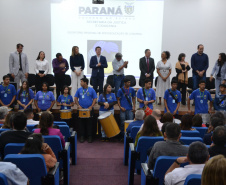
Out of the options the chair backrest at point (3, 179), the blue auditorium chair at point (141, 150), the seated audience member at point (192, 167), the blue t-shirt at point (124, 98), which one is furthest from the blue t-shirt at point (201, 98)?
the chair backrest at point (3, 179)

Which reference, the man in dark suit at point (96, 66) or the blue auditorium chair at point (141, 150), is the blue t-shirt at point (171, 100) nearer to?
the man in dark suit at point (96, 66)

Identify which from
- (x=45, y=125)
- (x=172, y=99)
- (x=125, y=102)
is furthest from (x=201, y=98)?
(x=45, y=125)

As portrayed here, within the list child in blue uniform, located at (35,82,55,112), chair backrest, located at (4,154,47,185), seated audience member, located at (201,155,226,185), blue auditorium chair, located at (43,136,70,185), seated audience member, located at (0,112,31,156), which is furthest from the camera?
child in blue uniform, located at (35,82,55,112)

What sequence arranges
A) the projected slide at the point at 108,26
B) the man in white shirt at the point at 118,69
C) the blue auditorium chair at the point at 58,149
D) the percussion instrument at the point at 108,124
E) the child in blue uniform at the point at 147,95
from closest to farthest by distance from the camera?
the blue auditorium chair at the point at 58,149, the percussion instrument at the point at 108,124, the child in blue uniform at the point at 147,95, the man in white shirt at the point at 118,69, the projected slide at the point at 108,26

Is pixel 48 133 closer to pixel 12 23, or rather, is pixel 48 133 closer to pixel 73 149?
pixel 73 149

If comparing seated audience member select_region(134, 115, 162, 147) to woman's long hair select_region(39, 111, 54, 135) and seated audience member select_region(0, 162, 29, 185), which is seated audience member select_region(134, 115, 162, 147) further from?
seated audience member select_region(0, 162, 29, 185)

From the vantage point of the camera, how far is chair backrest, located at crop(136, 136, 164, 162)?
3594 mm

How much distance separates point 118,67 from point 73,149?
11.8ft

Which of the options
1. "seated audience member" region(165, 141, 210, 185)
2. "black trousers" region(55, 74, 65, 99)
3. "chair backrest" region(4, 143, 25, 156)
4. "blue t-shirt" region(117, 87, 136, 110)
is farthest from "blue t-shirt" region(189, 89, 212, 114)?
"chair backrest" region(4, 143, 25, 156)

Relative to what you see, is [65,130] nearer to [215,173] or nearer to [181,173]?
[181,173]

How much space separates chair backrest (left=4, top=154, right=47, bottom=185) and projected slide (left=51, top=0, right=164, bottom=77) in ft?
25.3

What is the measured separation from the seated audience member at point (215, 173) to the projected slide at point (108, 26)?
346 inches

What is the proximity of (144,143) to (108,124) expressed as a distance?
252 centimetres

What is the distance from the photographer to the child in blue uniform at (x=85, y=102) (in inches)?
257
